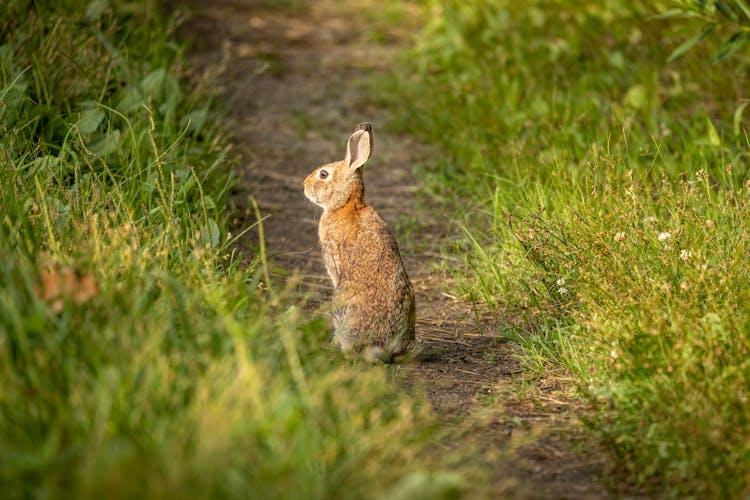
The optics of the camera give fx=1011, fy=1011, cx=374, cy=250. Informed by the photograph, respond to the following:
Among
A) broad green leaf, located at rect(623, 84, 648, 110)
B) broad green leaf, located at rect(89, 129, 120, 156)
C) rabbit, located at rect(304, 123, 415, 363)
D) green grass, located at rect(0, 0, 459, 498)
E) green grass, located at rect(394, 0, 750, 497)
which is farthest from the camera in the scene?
broad green leaf, located at rect(623, 84, 648, 110)

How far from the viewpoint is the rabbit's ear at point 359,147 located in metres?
5.23

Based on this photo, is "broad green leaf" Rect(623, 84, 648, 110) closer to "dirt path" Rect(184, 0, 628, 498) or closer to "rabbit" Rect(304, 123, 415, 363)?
"dirt path" Rect(184, 0, 628, 498)

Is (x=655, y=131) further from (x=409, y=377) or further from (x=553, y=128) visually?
(x=409, y=377)

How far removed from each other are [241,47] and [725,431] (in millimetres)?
8127

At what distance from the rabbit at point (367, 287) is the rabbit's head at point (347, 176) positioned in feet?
0.15

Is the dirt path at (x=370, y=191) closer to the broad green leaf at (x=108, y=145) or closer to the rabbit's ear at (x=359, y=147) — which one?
the rabbit's ear at (x=359, y=147)

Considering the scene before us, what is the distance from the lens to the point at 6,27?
6.47 m

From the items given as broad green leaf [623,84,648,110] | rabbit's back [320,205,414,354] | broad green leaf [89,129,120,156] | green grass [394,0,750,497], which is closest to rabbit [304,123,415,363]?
rabbit's back [320,205,414,354]

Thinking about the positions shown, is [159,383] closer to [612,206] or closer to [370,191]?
[612,206]

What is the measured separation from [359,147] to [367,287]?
938mm

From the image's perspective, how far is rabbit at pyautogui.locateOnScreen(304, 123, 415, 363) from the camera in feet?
15.1

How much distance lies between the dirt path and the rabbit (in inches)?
7.2

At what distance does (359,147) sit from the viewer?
5.30 m

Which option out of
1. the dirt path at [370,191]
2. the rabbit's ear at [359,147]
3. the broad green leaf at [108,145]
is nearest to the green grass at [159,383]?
the dirt path at [370,191]
